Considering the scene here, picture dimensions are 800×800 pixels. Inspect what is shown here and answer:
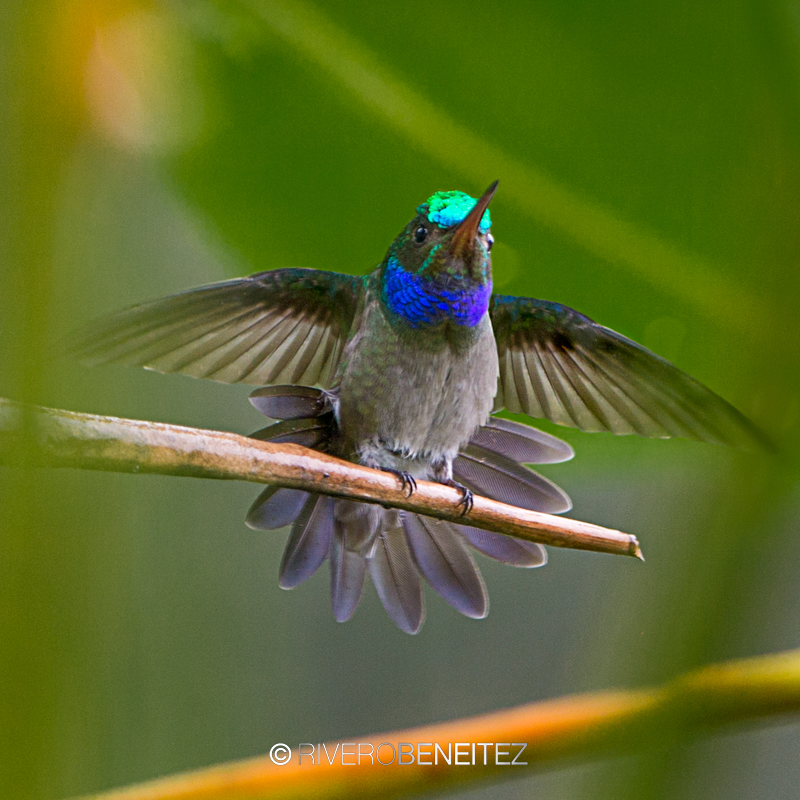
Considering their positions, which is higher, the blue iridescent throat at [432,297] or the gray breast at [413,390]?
the blue iridescent throat at [432,297]

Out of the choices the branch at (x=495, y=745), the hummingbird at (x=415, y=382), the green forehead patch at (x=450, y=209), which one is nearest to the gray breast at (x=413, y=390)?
the hummingbird at (x=415, y=382)

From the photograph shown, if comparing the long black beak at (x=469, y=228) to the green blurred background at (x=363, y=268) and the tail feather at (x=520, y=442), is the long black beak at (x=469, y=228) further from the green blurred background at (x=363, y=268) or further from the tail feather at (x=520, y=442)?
the tail feather at (x=520, y=442)

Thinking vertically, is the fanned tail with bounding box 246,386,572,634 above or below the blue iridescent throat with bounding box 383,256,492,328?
below

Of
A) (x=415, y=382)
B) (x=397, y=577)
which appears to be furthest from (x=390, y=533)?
(x=415, y=382)

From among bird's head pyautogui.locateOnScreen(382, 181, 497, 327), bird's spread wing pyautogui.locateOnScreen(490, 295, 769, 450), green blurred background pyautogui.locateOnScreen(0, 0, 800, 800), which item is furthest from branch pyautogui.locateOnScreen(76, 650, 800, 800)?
bird's head pyautogui.locateOnScreen(382, 181, 497, 327)

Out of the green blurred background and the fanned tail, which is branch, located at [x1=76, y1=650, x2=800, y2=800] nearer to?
the green blurred background

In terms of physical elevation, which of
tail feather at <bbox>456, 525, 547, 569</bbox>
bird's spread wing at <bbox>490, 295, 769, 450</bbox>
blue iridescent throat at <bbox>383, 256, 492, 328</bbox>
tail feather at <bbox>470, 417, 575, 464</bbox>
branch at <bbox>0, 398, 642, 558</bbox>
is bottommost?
tail feather at <bbox>456, 525, 547, 569</bbox>
